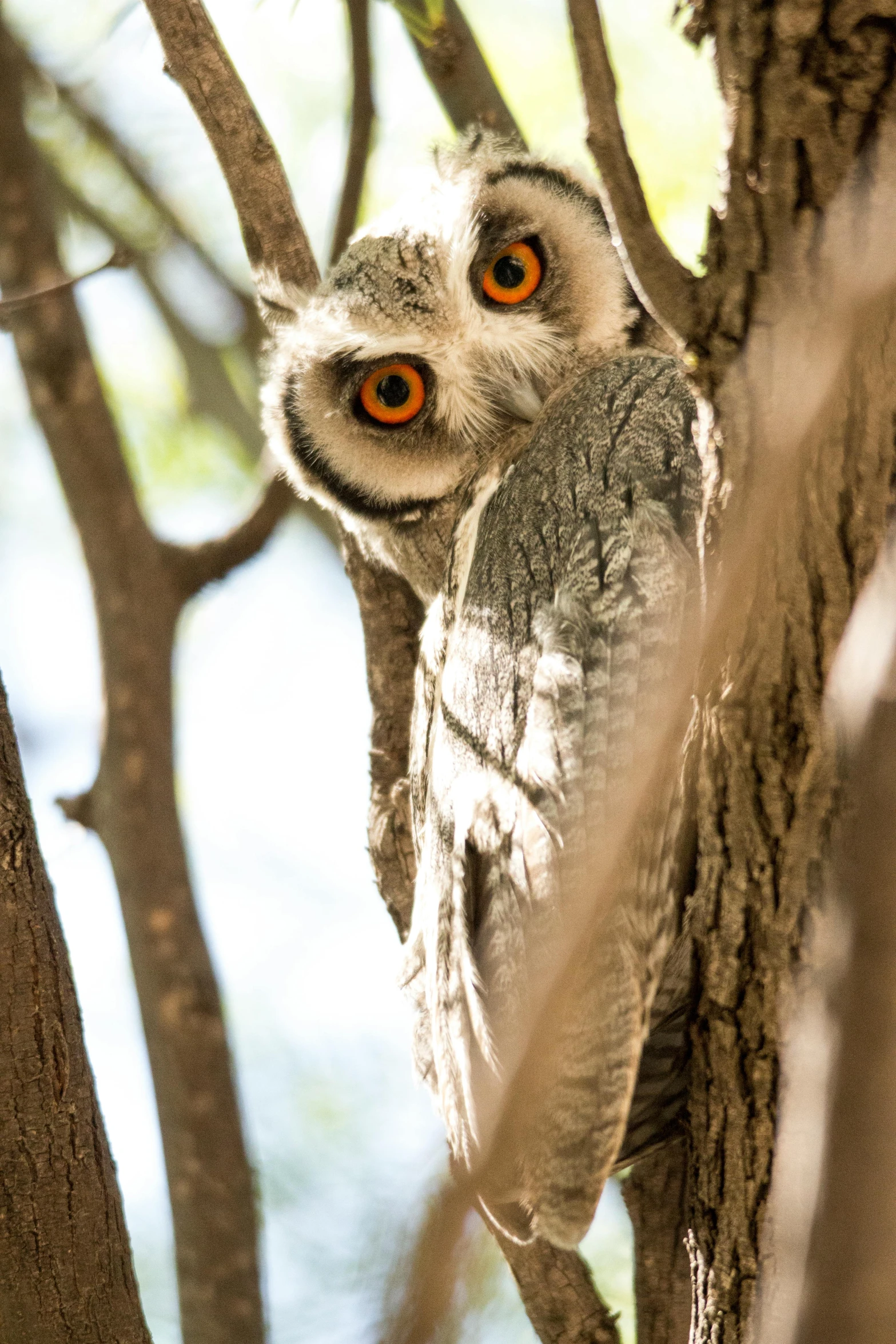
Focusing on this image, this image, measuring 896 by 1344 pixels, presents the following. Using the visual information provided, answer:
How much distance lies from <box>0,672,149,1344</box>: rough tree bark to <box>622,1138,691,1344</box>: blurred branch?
0.96 metres

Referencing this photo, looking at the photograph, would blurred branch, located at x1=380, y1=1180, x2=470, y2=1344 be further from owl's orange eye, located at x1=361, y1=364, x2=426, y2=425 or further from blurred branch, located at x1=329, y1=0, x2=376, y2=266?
blurred branch, located at x1=329, y1=0, x2=376, y2=266

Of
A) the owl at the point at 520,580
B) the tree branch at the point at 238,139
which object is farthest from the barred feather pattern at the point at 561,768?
the tree branch at the point at 238,139

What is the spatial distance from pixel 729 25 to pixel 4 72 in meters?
3.23

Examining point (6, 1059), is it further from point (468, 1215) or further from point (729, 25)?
point (729, 25)

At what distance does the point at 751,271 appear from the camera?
121 centimetres

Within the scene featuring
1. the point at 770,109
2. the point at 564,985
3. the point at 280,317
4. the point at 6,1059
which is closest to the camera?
the point at 564,985

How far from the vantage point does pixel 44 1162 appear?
5.99ft

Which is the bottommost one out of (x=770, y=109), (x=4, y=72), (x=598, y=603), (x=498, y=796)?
(x=498, y=796)

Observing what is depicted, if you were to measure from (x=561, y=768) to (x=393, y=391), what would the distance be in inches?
43.3

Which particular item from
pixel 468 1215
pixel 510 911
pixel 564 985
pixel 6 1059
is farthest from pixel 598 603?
pixel 468 1215

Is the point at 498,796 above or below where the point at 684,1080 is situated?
above

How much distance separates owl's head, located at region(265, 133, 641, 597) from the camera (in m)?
2.51

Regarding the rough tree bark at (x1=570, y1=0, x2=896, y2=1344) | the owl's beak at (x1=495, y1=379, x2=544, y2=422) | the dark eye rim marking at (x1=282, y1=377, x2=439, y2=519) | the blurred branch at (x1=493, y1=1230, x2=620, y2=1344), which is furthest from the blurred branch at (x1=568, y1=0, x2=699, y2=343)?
the blurred branch at (x1=493, y1=1230, x2=620, y2=1344)

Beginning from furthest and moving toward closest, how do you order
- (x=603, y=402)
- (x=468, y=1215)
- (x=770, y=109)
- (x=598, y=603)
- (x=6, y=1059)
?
1. (x=603, y=402)
2. (x=598, y=603)
3. (x=6, y=1059)
4. (x=770, y=109)
5. (x=468, y=1215)
